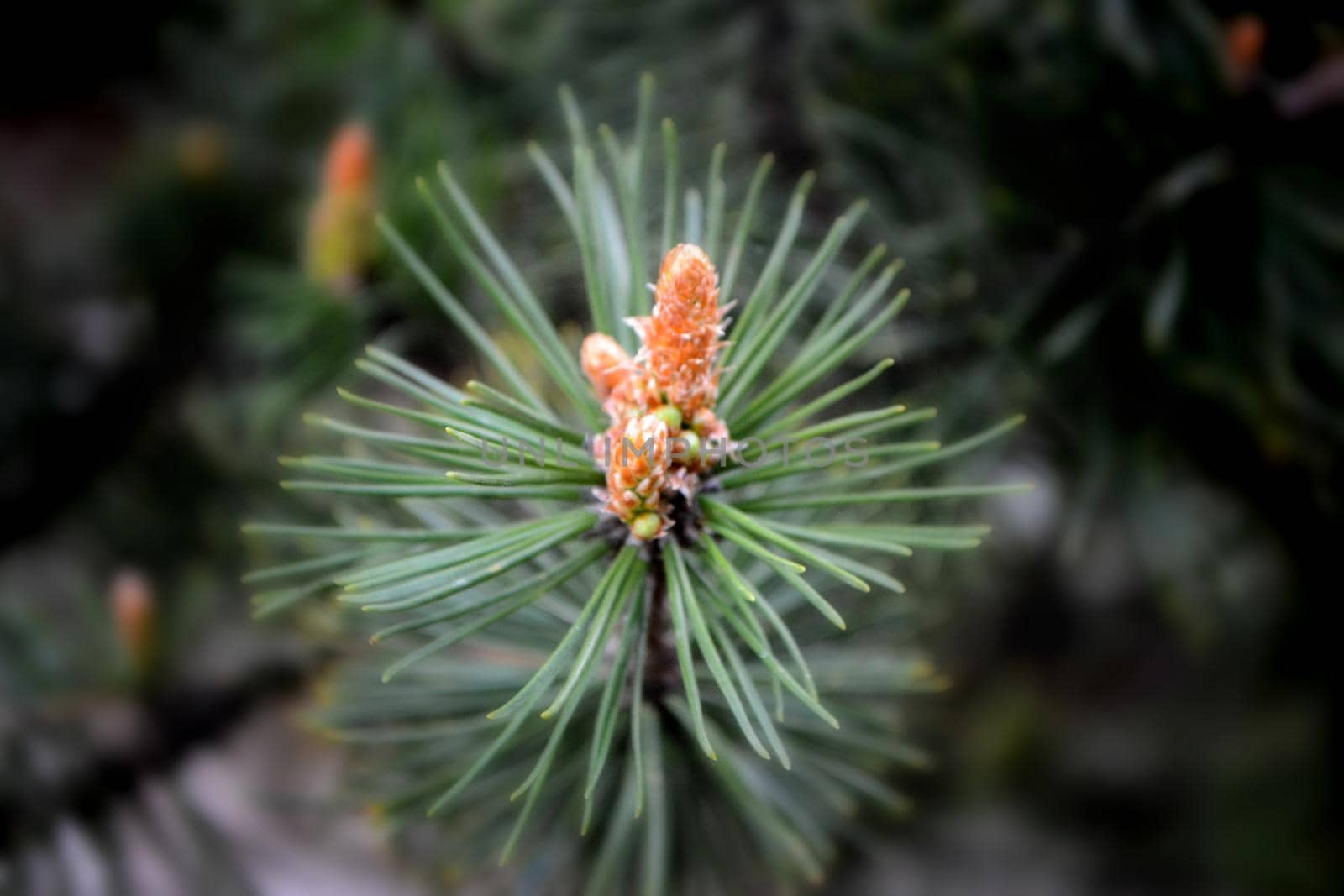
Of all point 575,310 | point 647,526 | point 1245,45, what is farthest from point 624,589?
point 1245,45

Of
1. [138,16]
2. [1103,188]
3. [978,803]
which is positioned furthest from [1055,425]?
[138,16]

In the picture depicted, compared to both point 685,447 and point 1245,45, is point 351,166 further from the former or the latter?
point 1245,45

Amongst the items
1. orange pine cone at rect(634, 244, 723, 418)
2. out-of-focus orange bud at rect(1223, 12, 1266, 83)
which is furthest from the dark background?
orange pine cone at rect(634, 244, 723, 418)

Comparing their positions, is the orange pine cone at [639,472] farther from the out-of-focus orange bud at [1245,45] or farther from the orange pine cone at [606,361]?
the out-of-focus orange bud at [1245,45]

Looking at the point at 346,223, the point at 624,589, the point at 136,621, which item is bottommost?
the point at 624,589

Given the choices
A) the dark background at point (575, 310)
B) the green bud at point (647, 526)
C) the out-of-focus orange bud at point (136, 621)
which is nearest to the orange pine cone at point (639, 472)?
the green bud at point (647, 526)

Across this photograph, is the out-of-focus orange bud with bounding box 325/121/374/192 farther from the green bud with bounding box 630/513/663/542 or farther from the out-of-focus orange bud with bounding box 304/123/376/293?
the green bud with bounding box 630/513/663/542
